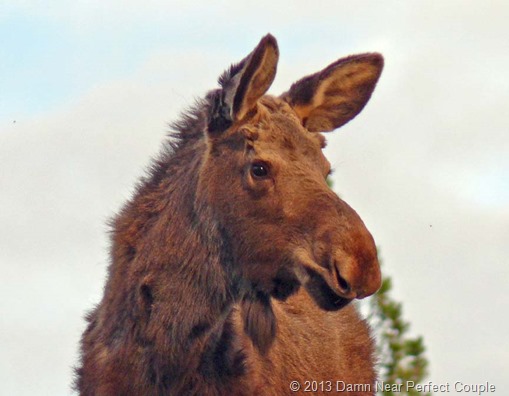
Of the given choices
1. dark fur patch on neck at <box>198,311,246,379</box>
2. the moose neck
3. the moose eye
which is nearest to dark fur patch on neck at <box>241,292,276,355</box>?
the moose neck

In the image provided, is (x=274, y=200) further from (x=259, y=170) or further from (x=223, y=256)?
(x=223, y=256)

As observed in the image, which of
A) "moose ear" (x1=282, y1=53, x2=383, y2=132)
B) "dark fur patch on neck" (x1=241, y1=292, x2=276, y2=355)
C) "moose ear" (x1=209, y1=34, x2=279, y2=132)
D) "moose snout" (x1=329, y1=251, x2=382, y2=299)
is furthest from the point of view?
"moose ear" (x1=282, y1=53, x2=383, y2=132)

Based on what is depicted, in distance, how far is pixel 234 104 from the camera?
9.18 metres

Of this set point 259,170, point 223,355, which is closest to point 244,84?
point 259,170

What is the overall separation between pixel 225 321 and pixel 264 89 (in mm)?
1481

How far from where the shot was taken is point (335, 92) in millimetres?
10102

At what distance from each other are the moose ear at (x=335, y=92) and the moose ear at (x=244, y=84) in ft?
2.21

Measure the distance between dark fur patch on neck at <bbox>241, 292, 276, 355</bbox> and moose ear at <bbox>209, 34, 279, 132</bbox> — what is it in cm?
112

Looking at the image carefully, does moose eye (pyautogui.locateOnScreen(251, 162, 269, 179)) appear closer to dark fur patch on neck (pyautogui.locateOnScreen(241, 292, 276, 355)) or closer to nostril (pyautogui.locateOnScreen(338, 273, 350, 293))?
dark fur patch on neck (pyautogui.locateOnScreen(241, 292, 276, 355))

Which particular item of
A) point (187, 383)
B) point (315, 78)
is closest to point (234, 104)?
point (315, 78)

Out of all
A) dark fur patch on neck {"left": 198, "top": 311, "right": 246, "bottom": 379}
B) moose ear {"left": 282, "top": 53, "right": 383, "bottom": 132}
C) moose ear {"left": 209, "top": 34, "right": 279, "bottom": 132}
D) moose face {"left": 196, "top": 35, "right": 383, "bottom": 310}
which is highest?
moose ear {"left": 282, "top": 53, "right": 383, "bottom": 132}

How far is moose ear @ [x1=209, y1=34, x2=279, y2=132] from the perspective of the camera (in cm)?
899

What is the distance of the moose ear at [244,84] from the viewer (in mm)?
8992

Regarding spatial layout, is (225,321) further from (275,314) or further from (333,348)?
(333,348)
